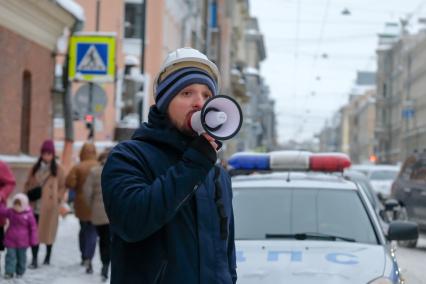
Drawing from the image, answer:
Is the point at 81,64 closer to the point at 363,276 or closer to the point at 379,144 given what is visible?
the point at 363,276

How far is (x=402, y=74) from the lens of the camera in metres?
109

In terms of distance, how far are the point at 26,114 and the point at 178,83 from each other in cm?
1600

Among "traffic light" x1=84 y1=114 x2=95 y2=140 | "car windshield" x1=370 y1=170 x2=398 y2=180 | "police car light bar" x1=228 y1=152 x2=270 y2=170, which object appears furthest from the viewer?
"car windshield" x1=370 y1=170 x2=398 y2=180

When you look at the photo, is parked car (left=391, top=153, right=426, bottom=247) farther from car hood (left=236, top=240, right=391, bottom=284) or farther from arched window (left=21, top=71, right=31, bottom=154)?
car hood (left=236, top=240, right=391, bottom=284)

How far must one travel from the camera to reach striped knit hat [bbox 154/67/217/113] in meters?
3.68

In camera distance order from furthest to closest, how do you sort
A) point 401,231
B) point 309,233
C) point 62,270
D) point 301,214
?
point 62,270 → point 401,231 → point 301,214 → point 309,233

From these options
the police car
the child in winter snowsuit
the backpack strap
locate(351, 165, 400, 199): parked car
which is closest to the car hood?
the police car

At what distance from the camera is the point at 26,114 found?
19312mm

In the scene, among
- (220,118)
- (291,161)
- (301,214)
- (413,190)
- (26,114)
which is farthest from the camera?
(413,190)

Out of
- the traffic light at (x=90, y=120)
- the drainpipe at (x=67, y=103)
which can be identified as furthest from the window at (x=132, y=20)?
the traffic light at (x=90, y=120)

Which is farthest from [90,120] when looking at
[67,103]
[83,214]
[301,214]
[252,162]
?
[301,214]

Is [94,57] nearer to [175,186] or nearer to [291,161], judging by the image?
[291,161]

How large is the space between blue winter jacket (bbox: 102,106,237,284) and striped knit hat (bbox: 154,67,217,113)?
0.07 metres

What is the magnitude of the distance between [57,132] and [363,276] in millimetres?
Result: 26471
